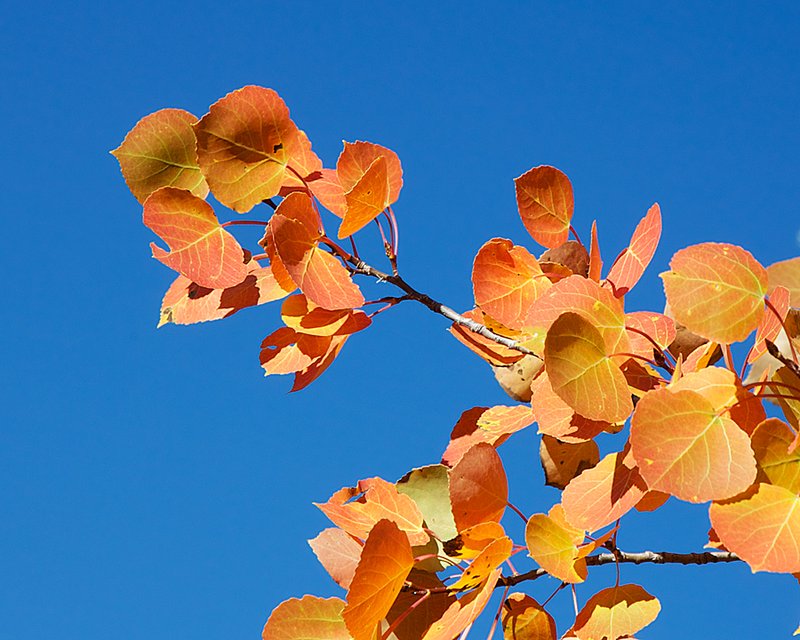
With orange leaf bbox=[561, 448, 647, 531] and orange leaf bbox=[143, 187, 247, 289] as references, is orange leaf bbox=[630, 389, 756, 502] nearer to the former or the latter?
orange leaf bbox=[561, 448, 647, 531]

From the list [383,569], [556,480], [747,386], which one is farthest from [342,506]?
[747,386]

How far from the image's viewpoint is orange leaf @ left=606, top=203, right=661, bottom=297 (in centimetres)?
77

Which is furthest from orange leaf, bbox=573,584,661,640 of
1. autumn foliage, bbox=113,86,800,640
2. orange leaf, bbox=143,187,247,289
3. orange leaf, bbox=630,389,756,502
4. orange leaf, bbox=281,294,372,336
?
orange leaf, bbox=143,187,247,289

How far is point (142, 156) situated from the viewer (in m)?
0.86

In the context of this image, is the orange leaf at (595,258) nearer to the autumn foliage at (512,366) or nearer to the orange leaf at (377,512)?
the autumn foliage at (512,366)

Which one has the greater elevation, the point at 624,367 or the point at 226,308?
the point at 226,308

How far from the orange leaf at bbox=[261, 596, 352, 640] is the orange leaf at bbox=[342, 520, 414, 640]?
7 centimetres

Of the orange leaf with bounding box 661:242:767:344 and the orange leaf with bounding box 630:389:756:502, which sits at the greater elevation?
the orange leaf with bounding box 661:242:767:344

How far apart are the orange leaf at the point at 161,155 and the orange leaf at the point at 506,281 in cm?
28

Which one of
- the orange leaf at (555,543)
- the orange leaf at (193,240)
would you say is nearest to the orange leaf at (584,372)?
the orange leaf at (555,543)

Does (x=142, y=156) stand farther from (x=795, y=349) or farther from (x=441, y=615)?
(x=795, y=349)

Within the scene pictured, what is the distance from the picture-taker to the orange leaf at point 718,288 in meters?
0.61

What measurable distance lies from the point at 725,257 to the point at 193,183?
50 centimetres

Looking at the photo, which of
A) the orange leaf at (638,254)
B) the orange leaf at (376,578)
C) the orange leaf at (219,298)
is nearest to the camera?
the orange leaf at (376,578)
